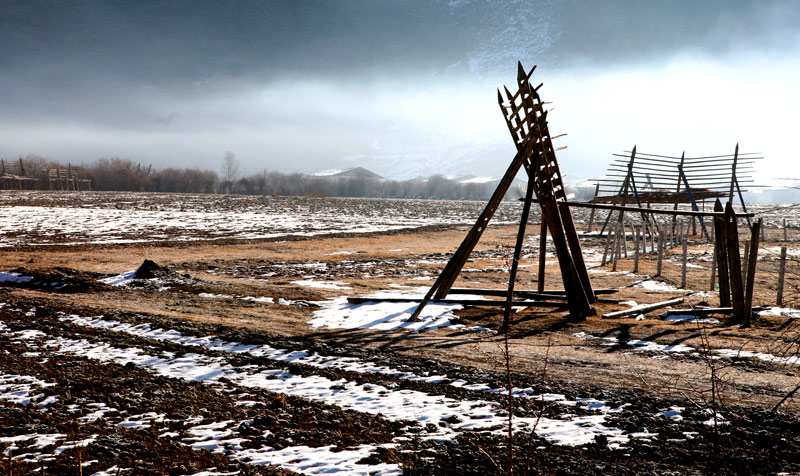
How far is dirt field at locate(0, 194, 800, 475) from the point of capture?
177 inches

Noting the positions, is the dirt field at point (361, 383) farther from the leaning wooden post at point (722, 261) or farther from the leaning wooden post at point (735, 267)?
the leaning wooden post at point (722, 261)

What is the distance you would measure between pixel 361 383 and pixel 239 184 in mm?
106046

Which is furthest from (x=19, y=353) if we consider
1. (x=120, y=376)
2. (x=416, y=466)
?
(x=416, y=466)

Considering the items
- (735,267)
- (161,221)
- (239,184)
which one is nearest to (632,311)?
(735,267)

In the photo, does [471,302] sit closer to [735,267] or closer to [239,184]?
A: [735,267]

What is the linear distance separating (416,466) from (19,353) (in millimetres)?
5875

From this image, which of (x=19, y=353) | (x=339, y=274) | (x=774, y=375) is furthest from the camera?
(x=339, y=274)

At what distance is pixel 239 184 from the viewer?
107062mm

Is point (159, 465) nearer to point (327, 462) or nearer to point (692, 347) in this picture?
point (327, 462)

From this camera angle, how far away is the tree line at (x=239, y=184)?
297 feet

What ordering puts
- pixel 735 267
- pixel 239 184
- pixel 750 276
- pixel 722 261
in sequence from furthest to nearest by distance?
pixel 239 184 → pixel 722 261 → pixel 735 267 → pixel 750 276

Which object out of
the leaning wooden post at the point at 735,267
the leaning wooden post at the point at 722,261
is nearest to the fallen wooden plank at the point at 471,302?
the leaning wooden post at the point at 735,267

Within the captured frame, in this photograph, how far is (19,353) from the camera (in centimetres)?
719

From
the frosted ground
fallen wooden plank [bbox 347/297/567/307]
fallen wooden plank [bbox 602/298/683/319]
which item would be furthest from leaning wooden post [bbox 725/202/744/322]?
the frosted ground
